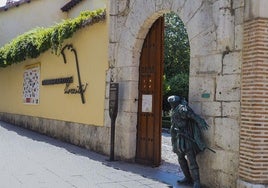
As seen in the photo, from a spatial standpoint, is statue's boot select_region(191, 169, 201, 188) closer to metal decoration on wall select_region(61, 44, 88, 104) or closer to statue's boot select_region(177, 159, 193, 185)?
statue's boot select_region(177, 159, 193, 185)

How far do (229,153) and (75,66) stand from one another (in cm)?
574

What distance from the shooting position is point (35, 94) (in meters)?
13.1

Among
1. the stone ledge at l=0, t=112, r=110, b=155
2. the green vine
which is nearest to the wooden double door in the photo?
the stone ledge at l=0, t=112, r=110, b=155

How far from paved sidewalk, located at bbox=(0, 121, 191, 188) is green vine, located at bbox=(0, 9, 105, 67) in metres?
2.81

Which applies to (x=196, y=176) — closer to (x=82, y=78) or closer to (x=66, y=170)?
(x=66, y=170)

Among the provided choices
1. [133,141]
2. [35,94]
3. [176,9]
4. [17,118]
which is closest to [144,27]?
[176,9]

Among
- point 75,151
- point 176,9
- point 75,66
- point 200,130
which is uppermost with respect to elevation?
point 176,9

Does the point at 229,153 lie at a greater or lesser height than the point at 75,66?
lesser

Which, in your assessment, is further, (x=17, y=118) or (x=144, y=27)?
(x=17, y=118)

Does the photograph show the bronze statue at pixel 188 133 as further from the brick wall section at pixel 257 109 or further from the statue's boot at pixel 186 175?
the brick wall section at pixel 257 109

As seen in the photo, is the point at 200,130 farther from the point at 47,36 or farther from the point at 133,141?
the point at 47,36

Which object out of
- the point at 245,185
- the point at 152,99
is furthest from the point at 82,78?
the point at 245,185

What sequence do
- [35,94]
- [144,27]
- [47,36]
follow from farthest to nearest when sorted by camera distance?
[35,94] → [47,36] → [144,27]

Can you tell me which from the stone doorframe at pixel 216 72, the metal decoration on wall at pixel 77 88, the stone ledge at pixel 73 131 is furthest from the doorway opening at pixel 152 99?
the metal decoration on wall at pixel 77 88
